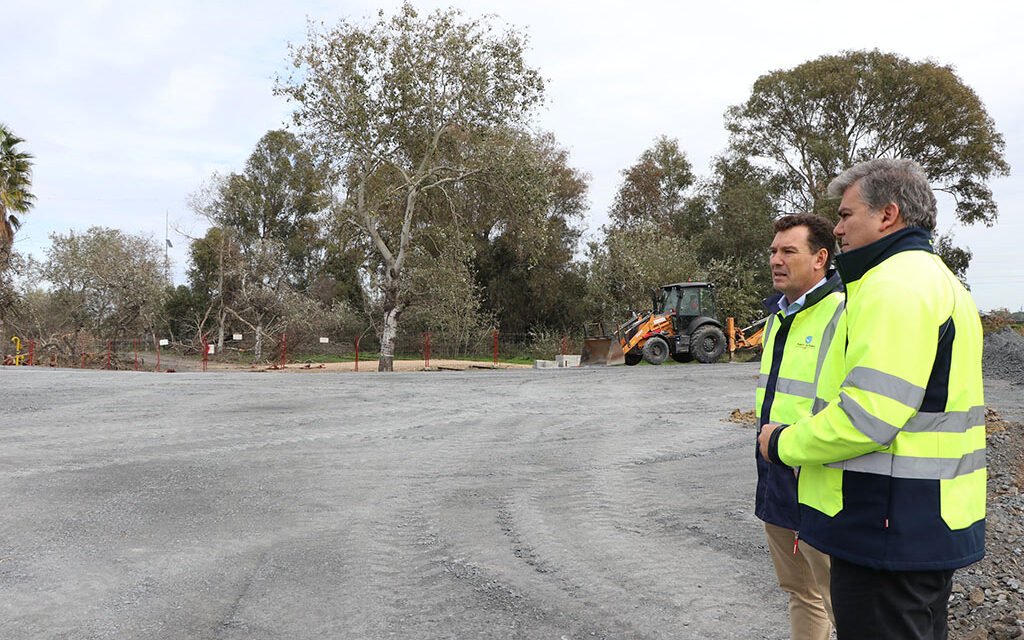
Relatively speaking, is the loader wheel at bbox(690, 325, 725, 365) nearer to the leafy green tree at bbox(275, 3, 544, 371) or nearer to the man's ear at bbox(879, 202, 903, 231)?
the leafy green tree at bbox(275, 3, 544, 371)

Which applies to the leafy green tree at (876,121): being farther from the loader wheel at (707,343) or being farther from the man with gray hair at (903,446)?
the man with gray hair at (903,446)

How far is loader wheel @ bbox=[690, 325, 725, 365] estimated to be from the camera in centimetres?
2334

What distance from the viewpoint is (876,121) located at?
36875 mm

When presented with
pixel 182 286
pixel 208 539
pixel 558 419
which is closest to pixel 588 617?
pixel 208 539

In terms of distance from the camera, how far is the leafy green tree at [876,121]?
3575cm

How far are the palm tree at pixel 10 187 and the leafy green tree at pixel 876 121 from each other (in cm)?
3092

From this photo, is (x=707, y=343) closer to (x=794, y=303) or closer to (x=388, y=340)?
(x=388, y=340)

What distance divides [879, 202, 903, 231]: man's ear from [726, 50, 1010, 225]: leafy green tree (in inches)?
1405

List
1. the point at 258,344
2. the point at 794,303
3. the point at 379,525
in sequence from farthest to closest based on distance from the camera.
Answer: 1. the point at 258,344
2. the point at 379,525
3. the point at 794,303

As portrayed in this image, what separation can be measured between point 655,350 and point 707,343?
165 cm

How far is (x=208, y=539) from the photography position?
18.5ft

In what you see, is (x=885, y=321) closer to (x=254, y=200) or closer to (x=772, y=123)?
(x=772, y=123)

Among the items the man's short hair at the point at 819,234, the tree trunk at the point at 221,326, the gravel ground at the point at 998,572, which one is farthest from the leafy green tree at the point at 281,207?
the man's short hair at the point at 819,234

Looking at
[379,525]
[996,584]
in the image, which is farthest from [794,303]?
[379,525]
